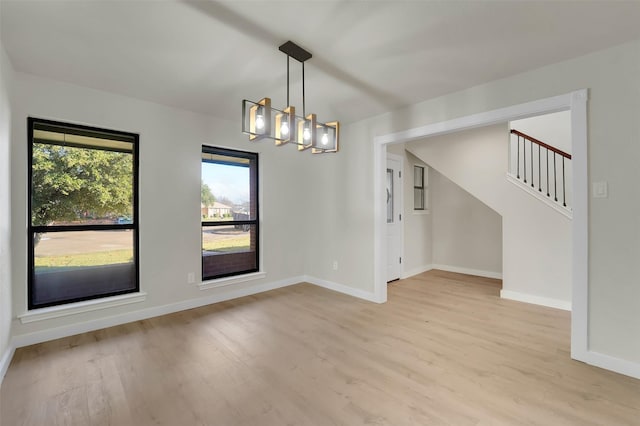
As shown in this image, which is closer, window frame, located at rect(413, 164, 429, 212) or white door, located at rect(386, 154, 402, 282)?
white door, located at rect(386, 154, 402, 282)

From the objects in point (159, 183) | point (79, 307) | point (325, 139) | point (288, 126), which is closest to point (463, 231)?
point (325, 139)

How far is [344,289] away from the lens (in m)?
4.37

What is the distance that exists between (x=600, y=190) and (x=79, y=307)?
4975 mm

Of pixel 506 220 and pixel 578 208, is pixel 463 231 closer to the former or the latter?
pixel 506 220

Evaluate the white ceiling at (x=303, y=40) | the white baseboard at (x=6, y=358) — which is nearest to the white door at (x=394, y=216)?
the white ceiling at (x=303, y=40)

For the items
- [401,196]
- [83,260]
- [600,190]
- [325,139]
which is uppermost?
[325,139]

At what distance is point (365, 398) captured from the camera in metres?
1.90

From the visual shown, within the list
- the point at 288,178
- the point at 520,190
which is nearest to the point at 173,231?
the point at 288,178

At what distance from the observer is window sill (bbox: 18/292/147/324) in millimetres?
2668

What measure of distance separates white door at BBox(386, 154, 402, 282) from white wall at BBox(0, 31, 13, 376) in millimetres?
4580

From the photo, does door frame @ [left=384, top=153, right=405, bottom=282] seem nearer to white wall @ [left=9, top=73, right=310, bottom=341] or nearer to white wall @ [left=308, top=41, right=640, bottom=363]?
white wall @ [left=9, top=73, right=310, bottom=341]

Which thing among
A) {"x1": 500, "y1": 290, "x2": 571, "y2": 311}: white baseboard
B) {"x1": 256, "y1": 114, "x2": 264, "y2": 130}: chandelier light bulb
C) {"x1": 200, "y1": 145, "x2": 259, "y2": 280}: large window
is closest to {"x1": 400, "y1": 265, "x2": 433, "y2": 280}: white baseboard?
{"x1": 500, "y1": 290, "x2": 571, "y2": 311}: white baseboard

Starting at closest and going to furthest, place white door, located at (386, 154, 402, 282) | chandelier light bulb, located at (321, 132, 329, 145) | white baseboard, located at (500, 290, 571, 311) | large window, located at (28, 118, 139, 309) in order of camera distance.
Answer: chandelier light bulb, located at (321, 132, 329, 145) < large window, located at (28, 118, 139, 309) < white baseboard, located at (500, 290, 571, 311) < white door, located at (386, 154, 402, 282)

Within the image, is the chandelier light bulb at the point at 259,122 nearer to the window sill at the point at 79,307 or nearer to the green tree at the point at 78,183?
the green tree at the point at 78,183
